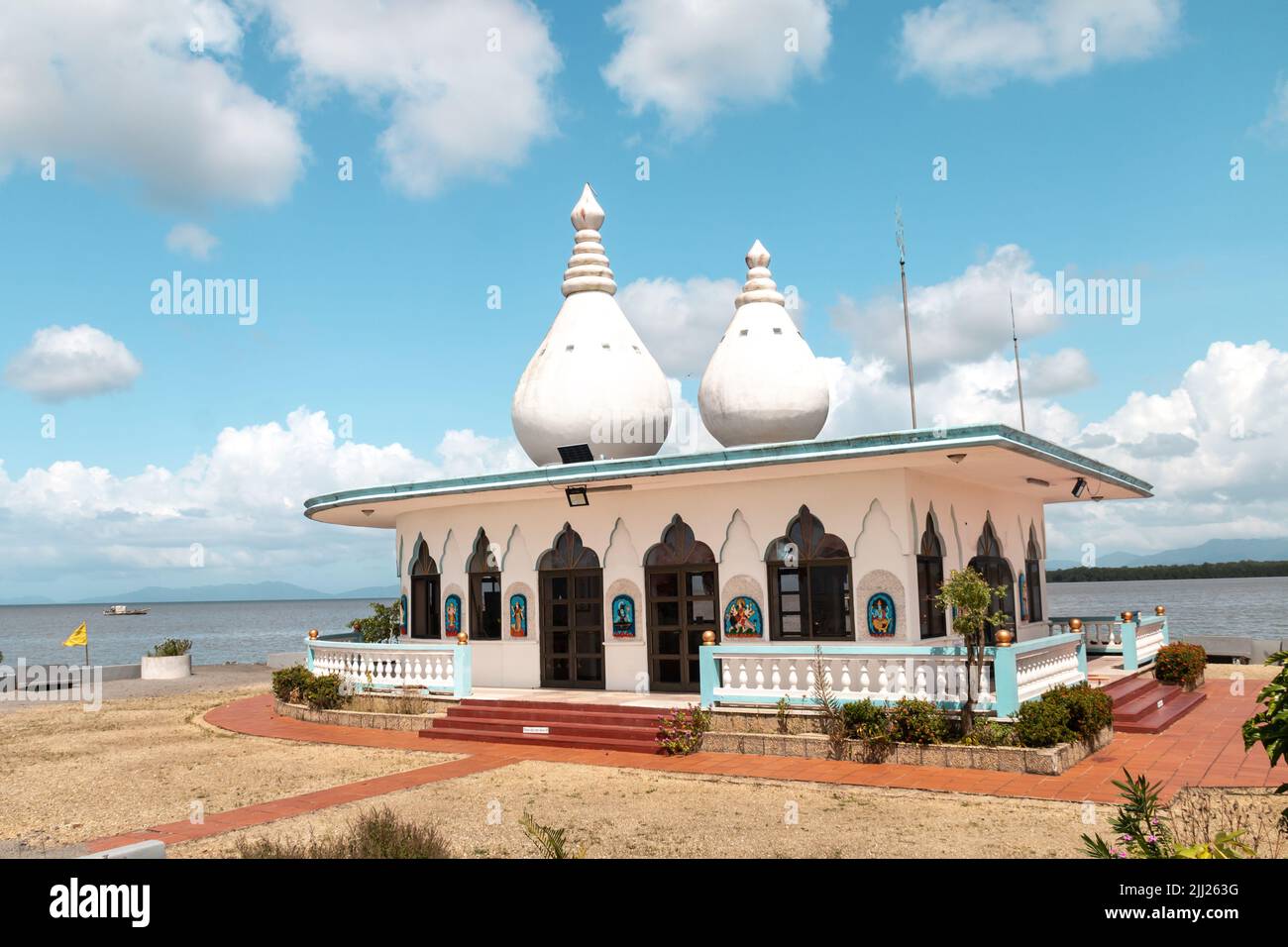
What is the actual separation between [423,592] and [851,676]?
9857mm

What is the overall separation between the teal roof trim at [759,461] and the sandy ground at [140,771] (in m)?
4.77

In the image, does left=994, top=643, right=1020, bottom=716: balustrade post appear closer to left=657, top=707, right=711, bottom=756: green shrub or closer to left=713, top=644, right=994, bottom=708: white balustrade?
left=713, top=644, right=994, bottom=708: white balustrade

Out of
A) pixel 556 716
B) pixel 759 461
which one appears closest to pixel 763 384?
pixel 759 461

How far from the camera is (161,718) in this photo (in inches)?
779

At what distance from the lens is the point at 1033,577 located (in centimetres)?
2098

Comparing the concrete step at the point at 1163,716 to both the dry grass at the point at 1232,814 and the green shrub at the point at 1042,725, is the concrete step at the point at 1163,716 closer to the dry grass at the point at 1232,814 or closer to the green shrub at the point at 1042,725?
the green shrub at the point at 1042,725

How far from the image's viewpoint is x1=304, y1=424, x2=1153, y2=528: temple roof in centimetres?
1347

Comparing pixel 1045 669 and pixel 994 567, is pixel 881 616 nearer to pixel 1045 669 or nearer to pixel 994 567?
pixel 1045 669

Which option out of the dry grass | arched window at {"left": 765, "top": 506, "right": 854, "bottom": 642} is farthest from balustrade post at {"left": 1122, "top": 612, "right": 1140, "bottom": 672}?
the dry grass

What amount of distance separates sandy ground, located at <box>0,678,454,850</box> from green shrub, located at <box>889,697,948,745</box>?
6.15m

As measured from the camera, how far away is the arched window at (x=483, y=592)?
1894 centimetres
